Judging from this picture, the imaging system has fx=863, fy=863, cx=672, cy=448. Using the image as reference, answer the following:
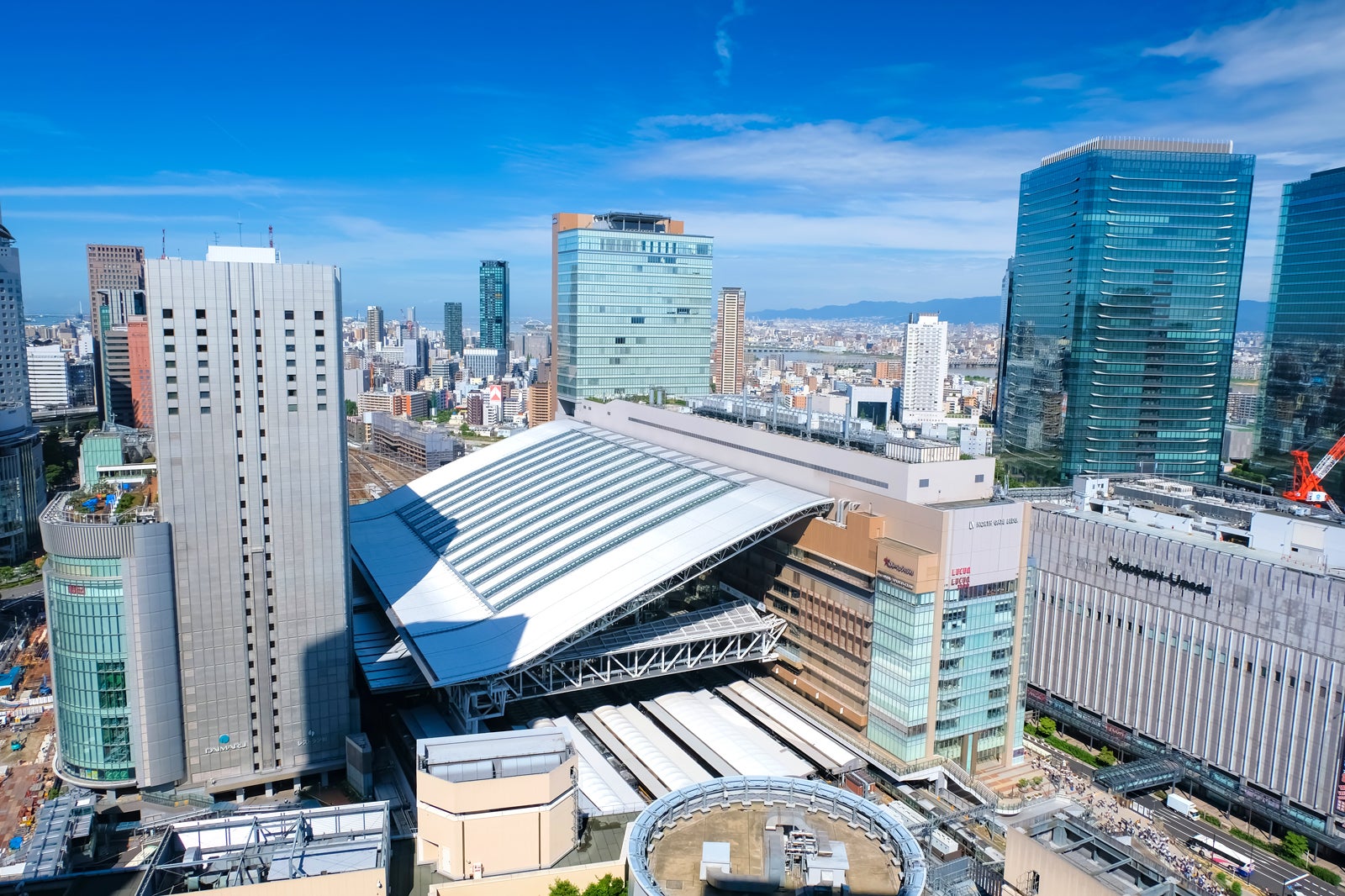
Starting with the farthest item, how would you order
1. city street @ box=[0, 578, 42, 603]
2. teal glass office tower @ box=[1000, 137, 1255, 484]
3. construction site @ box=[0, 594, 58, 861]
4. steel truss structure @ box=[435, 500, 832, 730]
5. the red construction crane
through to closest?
teal glass office tower @ box=[1000, 137, 1255, 484] < city street @ box=[0, 578, 42, 603] < the red construction crane < construction site @ box=[0, 594, 58, 861] < steel truss structure @ box=[435, 500, 832, 730]

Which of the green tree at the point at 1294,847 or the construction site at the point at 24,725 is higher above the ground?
the green tree at the point at 1294,847

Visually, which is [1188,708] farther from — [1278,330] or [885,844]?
[1278,330]

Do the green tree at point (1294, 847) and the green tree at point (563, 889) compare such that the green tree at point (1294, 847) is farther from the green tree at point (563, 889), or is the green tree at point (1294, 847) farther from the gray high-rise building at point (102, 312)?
the gray high-rise building at point (102, 312)

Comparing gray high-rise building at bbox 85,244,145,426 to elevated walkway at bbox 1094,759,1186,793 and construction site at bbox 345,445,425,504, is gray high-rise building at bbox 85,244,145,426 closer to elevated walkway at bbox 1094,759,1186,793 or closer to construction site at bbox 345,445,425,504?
construction site at bbox 345,445,425,504

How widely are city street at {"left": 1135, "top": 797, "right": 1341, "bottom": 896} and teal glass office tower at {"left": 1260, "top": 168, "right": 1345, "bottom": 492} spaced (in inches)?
2610

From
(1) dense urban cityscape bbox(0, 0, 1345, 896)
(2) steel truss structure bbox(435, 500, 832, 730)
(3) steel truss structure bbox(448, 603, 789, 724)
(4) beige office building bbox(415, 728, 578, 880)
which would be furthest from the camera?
(3) steel truss structure bbox(448, 603, 789, 724)

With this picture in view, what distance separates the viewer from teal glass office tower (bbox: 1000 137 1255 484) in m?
84.2

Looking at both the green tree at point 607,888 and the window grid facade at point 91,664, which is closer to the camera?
the green tree at point 607,888

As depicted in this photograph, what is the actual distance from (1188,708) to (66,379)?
197317 mm

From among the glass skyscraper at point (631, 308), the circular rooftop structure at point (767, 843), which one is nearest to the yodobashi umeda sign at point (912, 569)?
the circular rooftop structure at point (767, 843)

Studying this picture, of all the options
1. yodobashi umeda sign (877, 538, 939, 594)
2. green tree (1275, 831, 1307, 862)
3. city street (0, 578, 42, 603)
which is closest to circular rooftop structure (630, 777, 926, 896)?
yodobashi umeda sign (877, 538, 939, 594)

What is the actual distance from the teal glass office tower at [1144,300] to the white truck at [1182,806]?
2034 inches

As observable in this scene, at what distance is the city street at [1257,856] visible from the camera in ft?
114

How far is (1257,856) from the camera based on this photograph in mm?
36844
